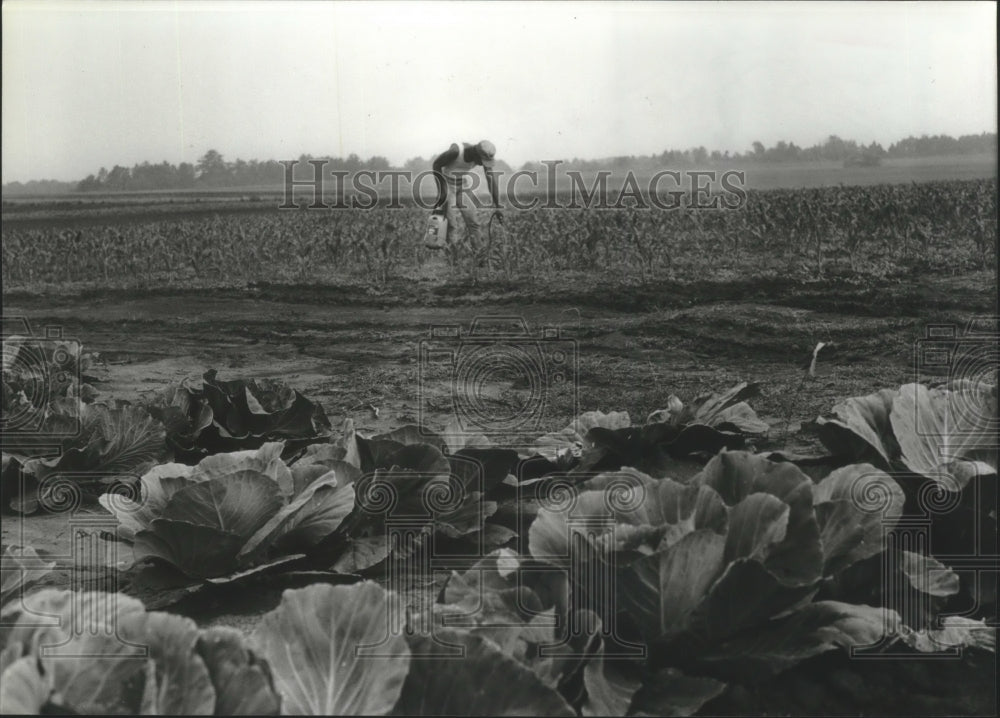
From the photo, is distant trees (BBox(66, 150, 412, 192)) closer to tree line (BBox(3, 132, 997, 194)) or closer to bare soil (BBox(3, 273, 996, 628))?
tree line (BBox(3, 132, 997, 194))

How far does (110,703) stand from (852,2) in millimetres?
2920

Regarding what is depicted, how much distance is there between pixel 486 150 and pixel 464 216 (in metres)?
0.25

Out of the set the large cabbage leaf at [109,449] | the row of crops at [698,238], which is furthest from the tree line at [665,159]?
the large cabbage leaf at [109,449]

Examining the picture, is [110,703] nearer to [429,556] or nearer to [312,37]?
[429,556]

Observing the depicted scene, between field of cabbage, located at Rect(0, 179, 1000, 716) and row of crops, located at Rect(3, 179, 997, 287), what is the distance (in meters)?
0.01

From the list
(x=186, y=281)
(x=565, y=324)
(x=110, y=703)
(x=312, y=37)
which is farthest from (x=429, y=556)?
(x=186, y=281)

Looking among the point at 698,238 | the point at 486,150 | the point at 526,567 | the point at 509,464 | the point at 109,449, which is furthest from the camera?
the point at 698,238

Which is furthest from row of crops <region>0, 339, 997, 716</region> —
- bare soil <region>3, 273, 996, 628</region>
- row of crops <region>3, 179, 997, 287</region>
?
row of crops <region>3, 179, 997, 287</region>

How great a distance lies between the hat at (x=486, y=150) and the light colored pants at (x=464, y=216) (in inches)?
5.4

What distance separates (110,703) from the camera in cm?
115

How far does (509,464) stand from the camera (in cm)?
226

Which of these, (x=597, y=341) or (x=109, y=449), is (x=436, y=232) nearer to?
(x=597, y=341)

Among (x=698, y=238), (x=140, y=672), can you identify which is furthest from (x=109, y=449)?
(x=698, y=238)

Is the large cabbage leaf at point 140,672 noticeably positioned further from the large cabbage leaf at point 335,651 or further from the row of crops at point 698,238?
the row of crops at point 698,238
